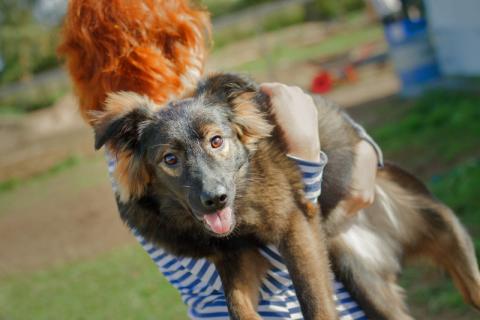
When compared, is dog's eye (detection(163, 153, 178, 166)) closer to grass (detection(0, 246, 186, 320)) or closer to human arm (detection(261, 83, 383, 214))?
human arm (detection(261, 83, 383, 214))

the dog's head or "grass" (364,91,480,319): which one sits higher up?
the dog's head

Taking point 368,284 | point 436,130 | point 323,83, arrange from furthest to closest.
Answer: point 323,83, point 436,130, point 368,284

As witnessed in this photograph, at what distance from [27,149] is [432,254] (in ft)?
52.9

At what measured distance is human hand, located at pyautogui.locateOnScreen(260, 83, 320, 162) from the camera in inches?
105

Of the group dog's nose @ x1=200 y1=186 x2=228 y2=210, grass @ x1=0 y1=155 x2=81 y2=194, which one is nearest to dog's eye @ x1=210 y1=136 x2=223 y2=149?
dog's nose @ x1=200 y1=186 x2=228 y2=210

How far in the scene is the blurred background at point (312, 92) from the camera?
627 cm

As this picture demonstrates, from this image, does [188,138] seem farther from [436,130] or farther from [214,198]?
[436,130]

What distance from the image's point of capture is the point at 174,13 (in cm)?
287

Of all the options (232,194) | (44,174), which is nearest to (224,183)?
(232,194)

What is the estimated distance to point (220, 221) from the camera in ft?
8.08

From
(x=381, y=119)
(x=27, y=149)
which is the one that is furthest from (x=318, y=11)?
(x=381, y=119)

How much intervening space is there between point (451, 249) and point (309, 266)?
1.03 metres

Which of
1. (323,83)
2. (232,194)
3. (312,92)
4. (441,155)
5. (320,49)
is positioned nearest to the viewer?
(232,194)

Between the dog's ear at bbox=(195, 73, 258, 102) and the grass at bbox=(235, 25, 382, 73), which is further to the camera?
the grass at bbox=(235, 25, 382, 73)
